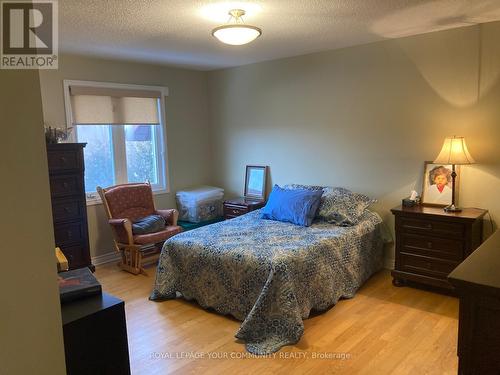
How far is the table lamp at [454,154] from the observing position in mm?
3203

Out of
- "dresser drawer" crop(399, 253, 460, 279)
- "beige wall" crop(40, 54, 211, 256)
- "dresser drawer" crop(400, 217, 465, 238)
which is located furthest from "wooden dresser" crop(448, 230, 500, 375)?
"beige wall" crop(40, 54, 211, 256)

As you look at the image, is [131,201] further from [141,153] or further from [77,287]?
[77,287]

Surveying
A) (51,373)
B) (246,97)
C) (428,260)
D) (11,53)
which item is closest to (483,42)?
(428,260)

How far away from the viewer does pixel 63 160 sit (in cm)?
363

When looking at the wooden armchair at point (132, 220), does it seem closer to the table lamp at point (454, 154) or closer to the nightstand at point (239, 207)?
the nightstand at point (239, 207)

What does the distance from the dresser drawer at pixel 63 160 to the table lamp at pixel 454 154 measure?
3.28 meters

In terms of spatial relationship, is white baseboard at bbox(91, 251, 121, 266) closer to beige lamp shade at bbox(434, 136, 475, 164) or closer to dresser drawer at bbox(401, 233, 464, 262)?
dresser drawer at bbox(401, 233, 464, 262)

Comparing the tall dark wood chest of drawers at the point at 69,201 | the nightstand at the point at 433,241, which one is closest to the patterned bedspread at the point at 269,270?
the nightstand at the point at 433,241

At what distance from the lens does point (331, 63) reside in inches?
163

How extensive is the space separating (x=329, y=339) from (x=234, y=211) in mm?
2399

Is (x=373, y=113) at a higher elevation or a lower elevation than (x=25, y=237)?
higher

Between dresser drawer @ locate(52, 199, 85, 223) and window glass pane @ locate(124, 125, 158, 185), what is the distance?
1035 mm

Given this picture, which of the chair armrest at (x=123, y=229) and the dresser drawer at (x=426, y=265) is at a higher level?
the chair armrest at (x=123, y=229)

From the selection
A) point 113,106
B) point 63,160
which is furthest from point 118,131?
point 63,160
